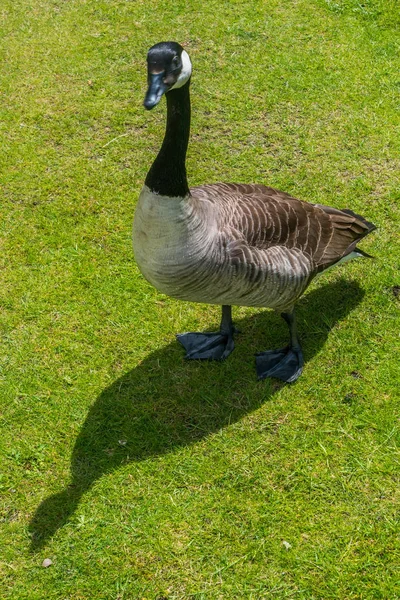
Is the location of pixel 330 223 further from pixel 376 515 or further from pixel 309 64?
pixel 309 64

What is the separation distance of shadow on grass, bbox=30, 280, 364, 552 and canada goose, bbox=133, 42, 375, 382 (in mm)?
164

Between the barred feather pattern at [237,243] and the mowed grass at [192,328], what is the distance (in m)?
0.81

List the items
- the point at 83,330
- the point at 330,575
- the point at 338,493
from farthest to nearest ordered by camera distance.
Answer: the point at 83,330 → the point at 338,493 → the point at 330,575

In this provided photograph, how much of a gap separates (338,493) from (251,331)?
1417 mm

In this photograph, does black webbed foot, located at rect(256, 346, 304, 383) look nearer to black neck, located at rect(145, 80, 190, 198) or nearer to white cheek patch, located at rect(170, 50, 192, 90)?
black neck, located at rect(145, 80, 190, 198)

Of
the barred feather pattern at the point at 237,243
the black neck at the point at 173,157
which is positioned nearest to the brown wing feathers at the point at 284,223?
the barred feather pattern at the point at 237,243

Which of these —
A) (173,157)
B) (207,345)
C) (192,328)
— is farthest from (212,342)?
(173,157)

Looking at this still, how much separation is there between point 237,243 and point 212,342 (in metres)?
1.12

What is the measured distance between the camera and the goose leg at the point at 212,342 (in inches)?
189

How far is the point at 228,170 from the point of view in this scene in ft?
19.9

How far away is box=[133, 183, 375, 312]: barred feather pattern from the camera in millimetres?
3679

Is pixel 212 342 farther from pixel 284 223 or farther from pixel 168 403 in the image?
pixel 284 223

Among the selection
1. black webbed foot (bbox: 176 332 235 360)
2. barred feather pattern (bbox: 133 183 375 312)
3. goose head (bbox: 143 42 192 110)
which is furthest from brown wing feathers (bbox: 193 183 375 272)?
goose head (bbox: 143 42 192 110)

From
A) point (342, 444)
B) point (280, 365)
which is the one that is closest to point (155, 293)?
point (280, 365)
